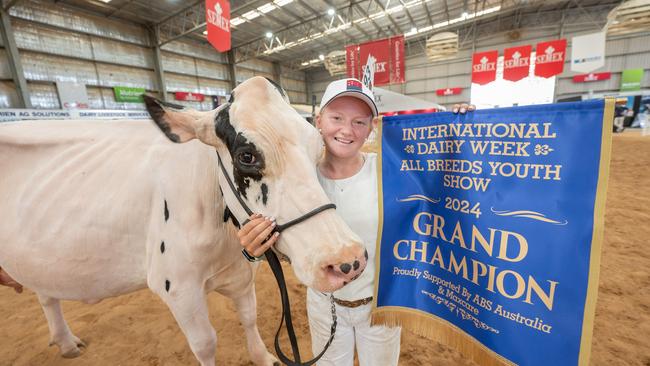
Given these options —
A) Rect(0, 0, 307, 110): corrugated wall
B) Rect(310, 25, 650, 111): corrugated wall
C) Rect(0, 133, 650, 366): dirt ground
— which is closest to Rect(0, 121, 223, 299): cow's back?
Rect(0, 133, 650, 366): dirt ground

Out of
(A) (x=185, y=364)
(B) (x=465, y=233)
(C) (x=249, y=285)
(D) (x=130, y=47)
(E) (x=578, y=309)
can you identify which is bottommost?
(A) (x=185, y=364)

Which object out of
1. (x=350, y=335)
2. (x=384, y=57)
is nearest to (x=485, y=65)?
(x=384, y=57)

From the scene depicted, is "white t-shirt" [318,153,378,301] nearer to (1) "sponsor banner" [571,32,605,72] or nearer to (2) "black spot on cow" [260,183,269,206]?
(2) "black spot on cow" [260,183,269,206]

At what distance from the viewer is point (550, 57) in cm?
1096

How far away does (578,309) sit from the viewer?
0.92 m

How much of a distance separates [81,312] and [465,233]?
3.75 metres

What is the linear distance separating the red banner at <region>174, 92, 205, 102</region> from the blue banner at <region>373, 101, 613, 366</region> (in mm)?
17437

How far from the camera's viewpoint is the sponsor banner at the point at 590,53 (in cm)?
1066

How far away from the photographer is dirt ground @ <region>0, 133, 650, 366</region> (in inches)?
83.4

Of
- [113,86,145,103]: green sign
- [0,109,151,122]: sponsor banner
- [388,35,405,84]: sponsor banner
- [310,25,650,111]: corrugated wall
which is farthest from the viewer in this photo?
[310,25,650,111]: corrugated wall

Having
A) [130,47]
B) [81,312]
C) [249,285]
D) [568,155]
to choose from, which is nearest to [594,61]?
[568,155]

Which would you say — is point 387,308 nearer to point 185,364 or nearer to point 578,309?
point 578,309

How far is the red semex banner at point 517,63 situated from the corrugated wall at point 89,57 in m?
16.7

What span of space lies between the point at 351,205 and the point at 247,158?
589mm
